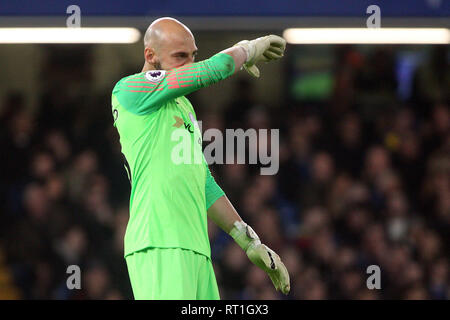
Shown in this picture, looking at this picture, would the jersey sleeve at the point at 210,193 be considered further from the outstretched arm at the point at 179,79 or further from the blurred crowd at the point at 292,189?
the blurred crowd at the point at 292,189

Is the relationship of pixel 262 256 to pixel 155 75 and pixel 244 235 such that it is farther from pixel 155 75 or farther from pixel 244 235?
pixel 155 75

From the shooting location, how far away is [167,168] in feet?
14.1

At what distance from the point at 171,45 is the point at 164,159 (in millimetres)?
570

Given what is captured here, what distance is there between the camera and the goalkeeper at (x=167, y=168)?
421cm

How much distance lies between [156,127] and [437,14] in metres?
5.32

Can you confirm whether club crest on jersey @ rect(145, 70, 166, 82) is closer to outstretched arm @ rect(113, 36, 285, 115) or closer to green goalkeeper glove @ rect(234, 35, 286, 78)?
outstretched arm @ rect(113, 36, 285, 115)

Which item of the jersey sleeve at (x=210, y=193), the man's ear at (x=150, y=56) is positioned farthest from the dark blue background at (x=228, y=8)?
the jersey sleeve at (x=210, y=193)

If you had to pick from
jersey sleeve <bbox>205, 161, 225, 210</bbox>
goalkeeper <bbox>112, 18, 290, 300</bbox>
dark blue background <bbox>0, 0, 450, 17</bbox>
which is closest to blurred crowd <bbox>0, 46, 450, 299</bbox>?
dark blue background <bbox>0, 0, 450, 17</bbox>

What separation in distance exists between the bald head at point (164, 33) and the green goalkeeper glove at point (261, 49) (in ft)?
0.88

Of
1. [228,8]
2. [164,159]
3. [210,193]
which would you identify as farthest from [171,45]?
[228,8]

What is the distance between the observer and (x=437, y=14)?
8.99 meters

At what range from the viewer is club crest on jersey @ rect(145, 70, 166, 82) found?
4330 mm
